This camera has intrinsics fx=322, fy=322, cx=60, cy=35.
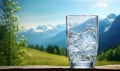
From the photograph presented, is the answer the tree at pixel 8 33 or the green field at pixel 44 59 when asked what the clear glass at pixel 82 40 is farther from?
the tree at pixel 8 33

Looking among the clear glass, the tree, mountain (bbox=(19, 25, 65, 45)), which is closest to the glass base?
the clear glass

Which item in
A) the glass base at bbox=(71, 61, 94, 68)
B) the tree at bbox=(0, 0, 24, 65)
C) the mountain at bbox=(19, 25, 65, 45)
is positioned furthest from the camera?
the tree at bbox=(0, 0, 24, 65)

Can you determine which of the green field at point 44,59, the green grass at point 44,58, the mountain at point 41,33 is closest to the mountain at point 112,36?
the green field at point 44,59

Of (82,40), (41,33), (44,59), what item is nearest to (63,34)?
(41,33)

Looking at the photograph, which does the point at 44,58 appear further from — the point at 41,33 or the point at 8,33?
the point at 8,33

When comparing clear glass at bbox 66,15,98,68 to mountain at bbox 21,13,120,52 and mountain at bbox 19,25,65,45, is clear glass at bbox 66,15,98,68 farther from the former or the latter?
mountain at bbox 19,25,65,45

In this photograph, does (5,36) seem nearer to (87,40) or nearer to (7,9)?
(7,9)

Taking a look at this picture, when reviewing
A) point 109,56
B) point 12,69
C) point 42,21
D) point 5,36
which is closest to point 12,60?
point 5,36
